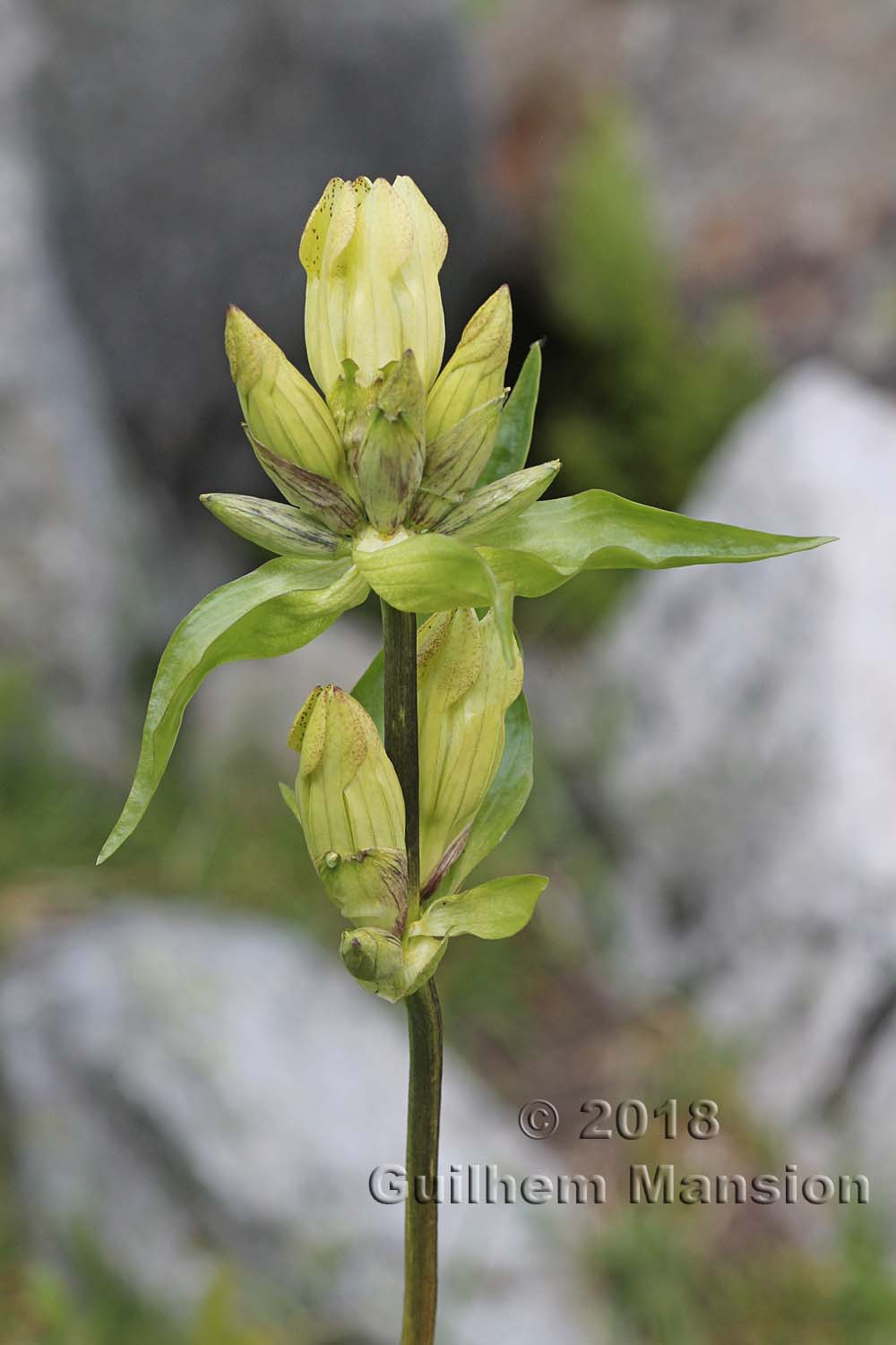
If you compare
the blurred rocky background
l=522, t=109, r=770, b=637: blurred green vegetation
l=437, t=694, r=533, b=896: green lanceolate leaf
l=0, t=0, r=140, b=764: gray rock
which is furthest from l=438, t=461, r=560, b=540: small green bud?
l=522, t=109, r=770, b=637: blurred green vegetation

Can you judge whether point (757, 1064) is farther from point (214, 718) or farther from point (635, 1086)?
point (214, 718)

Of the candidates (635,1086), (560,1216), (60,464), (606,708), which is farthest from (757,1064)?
(60,464)

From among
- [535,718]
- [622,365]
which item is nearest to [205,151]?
[622,365]

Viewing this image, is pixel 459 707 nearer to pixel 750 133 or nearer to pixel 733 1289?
pixel 733 1289

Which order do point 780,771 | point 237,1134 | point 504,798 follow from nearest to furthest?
1. point 504,798
2. point 237,1134
3. point 780,771

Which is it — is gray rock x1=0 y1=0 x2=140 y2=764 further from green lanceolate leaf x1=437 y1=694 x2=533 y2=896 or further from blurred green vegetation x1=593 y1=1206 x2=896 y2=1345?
green lanceolate leaf x1=437 y1=694 x2=533 y2=896

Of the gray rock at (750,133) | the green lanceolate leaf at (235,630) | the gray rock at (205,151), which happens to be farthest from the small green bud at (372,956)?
the gray rock at (750,133)
